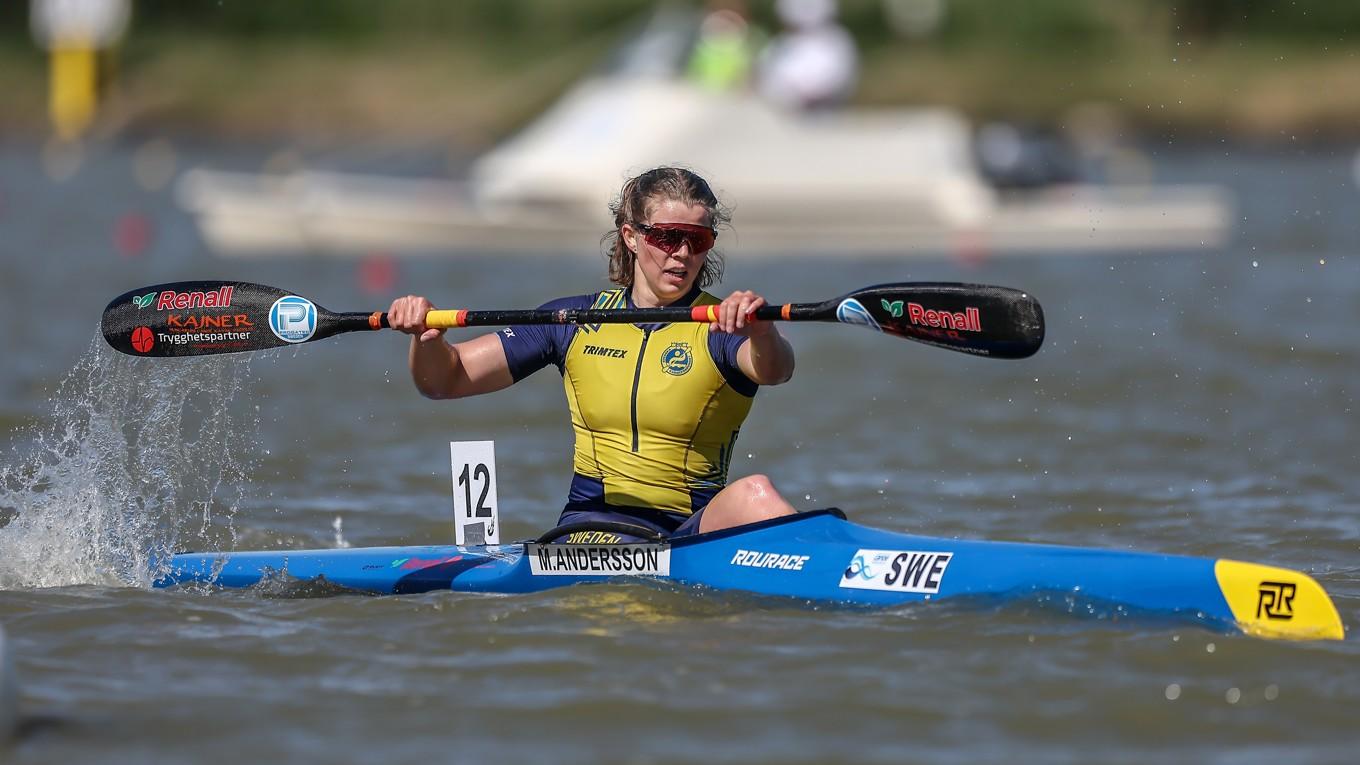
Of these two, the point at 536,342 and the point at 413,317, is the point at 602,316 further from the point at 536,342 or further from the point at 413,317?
the point at 413,317

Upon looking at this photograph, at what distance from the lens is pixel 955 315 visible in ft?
17.6

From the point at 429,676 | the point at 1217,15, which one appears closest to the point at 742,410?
the point at 429,676

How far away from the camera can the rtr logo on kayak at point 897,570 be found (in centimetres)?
511

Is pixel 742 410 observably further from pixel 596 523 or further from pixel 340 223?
pixel 340 223

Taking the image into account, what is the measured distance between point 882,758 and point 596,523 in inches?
68.1

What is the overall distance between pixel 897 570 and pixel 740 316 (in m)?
0.88

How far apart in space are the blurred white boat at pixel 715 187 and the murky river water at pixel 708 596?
2038 millimetres

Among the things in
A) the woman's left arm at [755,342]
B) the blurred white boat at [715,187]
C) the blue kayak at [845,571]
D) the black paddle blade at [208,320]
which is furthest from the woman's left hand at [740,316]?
the blurred white boat at [715,187]

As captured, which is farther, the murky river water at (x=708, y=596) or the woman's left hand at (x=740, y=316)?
the woman's left hand at (x=740, y=316)

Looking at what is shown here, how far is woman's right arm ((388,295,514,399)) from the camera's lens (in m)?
5.47

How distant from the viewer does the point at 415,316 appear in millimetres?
5457

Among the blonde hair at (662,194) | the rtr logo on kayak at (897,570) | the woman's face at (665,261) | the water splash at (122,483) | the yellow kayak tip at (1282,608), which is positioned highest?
the blonde hair at (662,194)

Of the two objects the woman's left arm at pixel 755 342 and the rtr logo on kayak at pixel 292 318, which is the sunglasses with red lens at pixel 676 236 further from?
the rtr logo on kayak at pixel 292 318

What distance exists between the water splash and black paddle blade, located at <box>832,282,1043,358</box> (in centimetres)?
254
